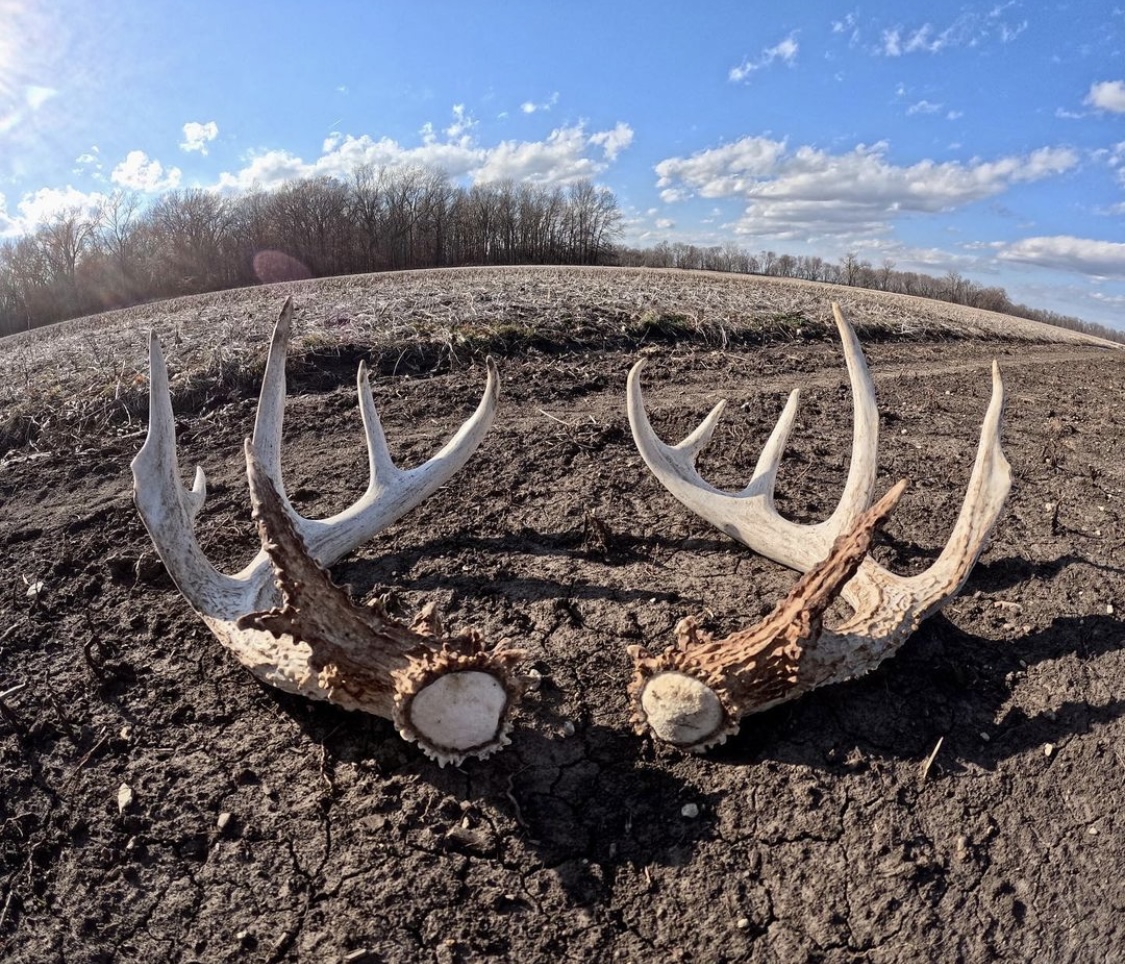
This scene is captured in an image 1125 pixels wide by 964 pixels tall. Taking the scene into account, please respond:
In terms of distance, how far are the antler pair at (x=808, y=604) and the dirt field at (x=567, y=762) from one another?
0.17 meters

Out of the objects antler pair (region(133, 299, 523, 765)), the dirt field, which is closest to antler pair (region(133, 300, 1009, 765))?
antler pair (region(133, 299, 523, 765))

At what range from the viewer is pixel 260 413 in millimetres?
3004

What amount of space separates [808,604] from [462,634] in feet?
3.69

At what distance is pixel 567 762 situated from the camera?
96.7 inches

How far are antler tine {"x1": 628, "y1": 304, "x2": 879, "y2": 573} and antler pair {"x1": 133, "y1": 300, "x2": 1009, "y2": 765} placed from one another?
13 millimetres

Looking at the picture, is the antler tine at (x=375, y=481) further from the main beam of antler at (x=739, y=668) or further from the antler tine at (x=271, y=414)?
the main beam of antler at (x=739, y=668)

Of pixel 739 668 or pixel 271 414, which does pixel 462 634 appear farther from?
pixel 271 414

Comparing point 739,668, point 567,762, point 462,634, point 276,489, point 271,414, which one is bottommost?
point 567,762

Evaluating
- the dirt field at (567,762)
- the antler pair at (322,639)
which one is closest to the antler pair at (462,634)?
the antler pair at (322,639)

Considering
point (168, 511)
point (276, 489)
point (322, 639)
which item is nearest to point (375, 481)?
point (168, 511)

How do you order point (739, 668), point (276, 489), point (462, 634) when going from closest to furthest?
point (462, 634)
point (739, 668)
point (276, 489)

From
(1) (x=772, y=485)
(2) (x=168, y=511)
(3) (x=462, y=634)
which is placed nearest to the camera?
(3) (x=462, y=634)

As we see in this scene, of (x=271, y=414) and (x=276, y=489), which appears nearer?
(x=276, y=489)

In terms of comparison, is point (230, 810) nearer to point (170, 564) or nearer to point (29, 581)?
point (170, 564)
